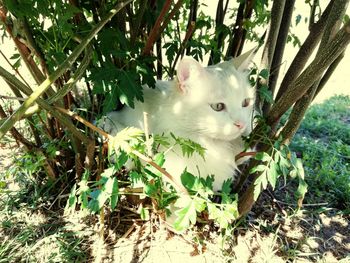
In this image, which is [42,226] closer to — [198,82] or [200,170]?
[200,170]

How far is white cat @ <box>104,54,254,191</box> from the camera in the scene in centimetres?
129

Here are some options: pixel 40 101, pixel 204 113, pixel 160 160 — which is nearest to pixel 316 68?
pixel 204 113

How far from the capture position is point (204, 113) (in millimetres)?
1299

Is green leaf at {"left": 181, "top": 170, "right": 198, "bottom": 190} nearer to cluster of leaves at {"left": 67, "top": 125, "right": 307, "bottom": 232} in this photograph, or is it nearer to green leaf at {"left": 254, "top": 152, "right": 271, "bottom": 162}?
cluster of leaves at {"left": 67, "top": 125, "right": 307, "bottom": 232}

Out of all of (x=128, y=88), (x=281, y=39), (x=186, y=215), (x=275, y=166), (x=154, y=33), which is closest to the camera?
(x=186, y=215)

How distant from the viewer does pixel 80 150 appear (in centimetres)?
150

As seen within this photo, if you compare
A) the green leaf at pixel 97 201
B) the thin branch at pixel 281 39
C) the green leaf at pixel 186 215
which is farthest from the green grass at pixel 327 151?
the green leaf at pixel 97 201

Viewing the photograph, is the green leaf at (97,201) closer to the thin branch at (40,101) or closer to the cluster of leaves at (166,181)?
the cluster of leaves at (166,181)

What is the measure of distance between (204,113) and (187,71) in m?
0.16

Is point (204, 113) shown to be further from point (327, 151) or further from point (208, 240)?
point (327, 151)

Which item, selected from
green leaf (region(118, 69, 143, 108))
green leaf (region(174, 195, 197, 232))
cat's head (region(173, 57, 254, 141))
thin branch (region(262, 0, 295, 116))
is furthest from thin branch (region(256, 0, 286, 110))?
green leaf (region(174, 195, 197, 232))

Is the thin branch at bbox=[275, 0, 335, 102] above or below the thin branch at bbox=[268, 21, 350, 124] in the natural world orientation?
above

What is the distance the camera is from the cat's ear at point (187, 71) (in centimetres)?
123

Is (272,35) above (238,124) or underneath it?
above
